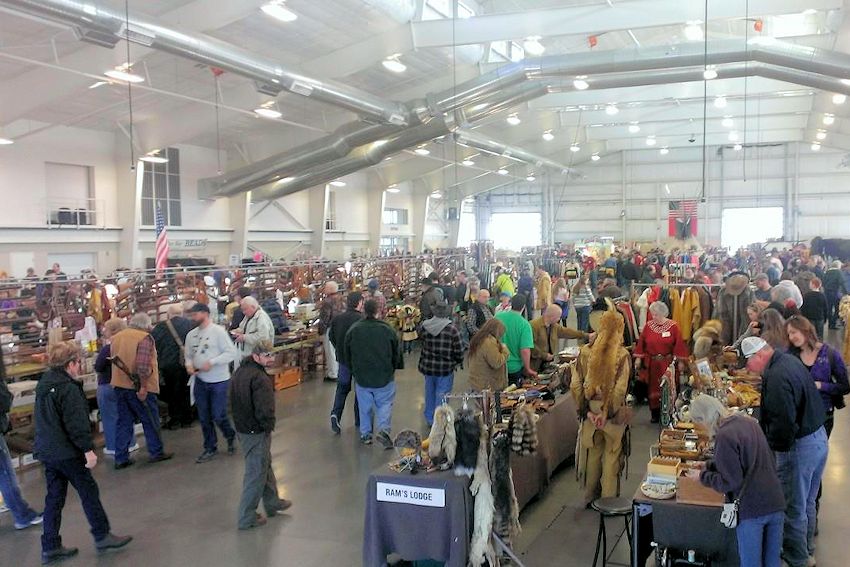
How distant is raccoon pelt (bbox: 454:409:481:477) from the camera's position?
3564 mm

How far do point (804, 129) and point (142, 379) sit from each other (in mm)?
25915

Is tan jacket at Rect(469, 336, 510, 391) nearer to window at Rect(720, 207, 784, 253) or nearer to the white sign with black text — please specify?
the white sign with black text

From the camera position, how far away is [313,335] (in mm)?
10570

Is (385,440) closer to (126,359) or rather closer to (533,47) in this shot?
(126,359)

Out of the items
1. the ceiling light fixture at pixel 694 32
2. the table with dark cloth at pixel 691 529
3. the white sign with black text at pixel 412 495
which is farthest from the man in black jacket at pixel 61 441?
the ceiling light fixture at pixel 694 32

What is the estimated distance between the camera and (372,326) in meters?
6.34

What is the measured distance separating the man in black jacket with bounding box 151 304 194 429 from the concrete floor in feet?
1.35

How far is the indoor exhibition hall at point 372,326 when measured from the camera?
375 centimetres

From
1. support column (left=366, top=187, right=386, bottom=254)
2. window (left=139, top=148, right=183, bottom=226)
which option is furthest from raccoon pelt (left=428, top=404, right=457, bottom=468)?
support column (left=366, top=187, right=386, bottom=254)

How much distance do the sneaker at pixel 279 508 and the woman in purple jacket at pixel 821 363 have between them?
3628 millimetres

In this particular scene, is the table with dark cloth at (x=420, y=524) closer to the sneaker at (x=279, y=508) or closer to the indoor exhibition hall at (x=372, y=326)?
the indoor exhibition hall at (x=372, y=326)

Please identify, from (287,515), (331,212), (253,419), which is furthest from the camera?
(331,212)

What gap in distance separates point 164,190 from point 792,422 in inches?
630

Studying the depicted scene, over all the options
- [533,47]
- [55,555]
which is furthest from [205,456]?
[533,47]
